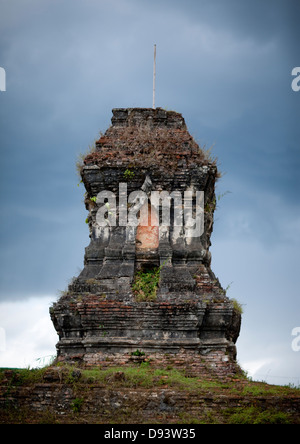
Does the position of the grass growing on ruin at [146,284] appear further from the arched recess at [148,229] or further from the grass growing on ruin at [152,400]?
the grass growing on ruin at [152,400]

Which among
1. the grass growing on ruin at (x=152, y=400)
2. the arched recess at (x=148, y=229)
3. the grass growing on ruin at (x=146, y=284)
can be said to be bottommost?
the grass growing on ruin at (x=152, y=400)

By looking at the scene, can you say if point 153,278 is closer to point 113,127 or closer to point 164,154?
point 164,154

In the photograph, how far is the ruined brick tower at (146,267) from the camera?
33.2 feet

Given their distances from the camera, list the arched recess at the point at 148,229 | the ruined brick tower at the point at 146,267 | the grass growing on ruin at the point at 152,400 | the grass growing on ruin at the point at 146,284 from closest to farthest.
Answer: the grass growing on ruin at the point at 152,400 → the ruined brick tower at the point at 146,267 → the grass growing on ruin at the point at 146,284 → the arched recess at the point at 148,229

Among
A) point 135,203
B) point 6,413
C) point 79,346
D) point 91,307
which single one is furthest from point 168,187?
point 6,413

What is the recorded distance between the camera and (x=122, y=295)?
10562 mm

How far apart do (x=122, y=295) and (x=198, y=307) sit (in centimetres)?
169

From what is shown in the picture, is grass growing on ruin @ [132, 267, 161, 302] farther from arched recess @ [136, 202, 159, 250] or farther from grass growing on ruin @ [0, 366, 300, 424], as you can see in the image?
grass growing on ruin @ [0, 366, 300, 424]

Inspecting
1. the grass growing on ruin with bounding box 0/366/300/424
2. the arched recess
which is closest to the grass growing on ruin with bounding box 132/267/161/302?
the arched recess

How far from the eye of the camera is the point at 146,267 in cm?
1182

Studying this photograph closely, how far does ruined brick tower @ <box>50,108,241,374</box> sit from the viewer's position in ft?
33.2

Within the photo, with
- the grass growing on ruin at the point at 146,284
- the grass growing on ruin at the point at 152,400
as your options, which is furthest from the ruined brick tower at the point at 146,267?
the grass growing on ruin at the point at 152,400
